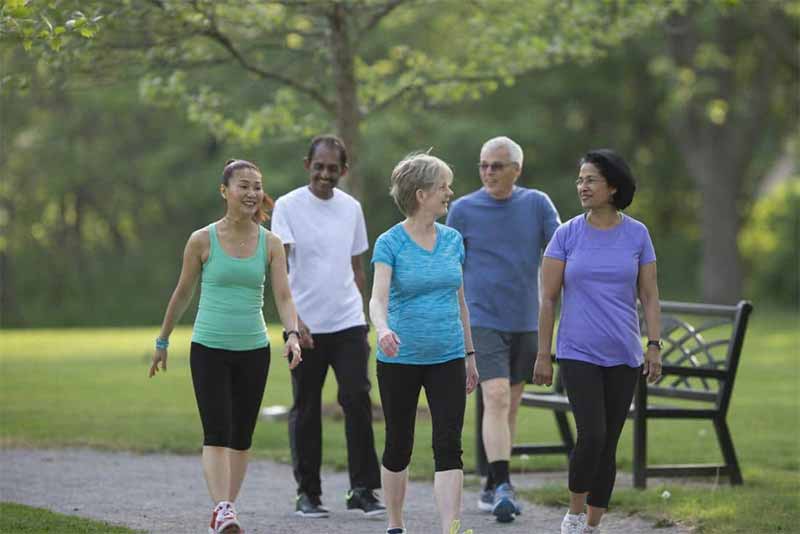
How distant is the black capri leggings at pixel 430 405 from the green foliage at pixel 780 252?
34.0 m

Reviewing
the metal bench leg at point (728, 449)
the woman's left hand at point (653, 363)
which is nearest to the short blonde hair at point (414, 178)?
the woman's left hand at point (653, 363)

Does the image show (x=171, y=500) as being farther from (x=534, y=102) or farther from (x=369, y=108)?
(x=534, y=102)

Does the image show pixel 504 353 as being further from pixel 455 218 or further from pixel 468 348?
pixel 468 348

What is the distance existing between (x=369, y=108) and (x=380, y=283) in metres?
7.11

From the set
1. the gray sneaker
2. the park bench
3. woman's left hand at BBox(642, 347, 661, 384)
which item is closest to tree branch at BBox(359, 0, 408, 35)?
the park bench

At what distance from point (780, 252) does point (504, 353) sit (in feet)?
107

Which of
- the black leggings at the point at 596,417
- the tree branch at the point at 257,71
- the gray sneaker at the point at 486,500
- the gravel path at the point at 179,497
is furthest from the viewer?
the tree branch at the point at 257,71

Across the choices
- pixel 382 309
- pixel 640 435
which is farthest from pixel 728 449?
pixel 382 309

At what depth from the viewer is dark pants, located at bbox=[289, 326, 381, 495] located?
27.9ft

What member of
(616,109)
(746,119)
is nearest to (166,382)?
(746,119)

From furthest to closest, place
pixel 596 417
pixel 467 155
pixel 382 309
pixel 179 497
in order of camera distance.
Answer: pixel 467 155 < pixel 179 497 < pixel 596 417 < pixel 382 309

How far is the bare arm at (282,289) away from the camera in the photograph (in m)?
7.30

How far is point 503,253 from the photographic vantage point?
28.6ft

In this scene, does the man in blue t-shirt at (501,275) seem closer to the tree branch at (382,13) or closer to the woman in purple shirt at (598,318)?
the woman in purple shirt at (598,318)
